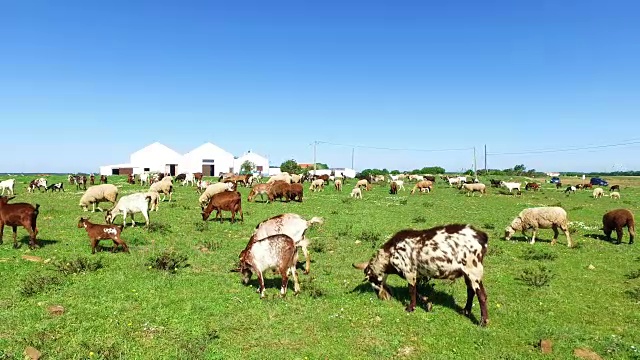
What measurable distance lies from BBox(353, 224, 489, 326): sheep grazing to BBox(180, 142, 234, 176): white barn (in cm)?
8481

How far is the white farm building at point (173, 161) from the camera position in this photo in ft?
294

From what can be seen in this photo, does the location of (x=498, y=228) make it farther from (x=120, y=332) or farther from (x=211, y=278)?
(x=120, y=332)

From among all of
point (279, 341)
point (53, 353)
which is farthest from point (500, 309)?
point (53, 353)

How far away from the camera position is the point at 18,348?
7.25 metres

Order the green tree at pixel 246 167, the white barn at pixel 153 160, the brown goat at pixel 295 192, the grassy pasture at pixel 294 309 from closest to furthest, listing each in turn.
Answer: the grassy pasture at pixel 294 309 < the brown goat at pixel 295 192 < the white barn at pixel 153 160 < the green tree at pixel 246 167

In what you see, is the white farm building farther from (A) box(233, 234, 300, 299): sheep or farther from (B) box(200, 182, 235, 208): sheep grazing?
(A) box(233, 234, 300, 299): sheep

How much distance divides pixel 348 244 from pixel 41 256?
453 inches

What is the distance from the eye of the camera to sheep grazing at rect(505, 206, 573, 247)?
18.7m

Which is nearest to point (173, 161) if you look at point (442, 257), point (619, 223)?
point (619, 223)

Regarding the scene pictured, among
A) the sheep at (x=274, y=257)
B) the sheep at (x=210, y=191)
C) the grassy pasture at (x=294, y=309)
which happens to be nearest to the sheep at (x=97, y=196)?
the sheep at (x=210, y=191)

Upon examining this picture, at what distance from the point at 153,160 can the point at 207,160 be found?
469 inches

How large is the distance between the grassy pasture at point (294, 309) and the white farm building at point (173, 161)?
76209mm

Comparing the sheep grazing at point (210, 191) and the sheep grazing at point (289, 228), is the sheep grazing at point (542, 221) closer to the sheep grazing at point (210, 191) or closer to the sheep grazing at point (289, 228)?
the sheep grazing at point (289, 228)

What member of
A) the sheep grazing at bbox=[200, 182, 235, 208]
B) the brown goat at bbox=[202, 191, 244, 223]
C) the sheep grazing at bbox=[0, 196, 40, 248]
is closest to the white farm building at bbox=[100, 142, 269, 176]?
the sheep grazing at bbox=[200, 182, 235, 208]
